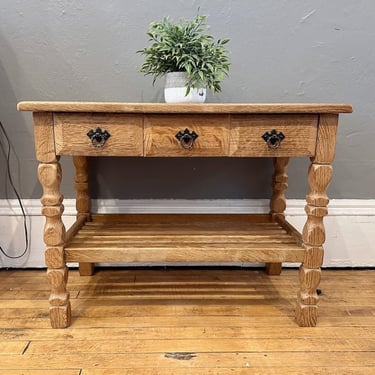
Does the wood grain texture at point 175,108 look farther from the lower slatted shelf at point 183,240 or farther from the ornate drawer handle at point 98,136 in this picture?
the lower slatted shelf at point 183,240

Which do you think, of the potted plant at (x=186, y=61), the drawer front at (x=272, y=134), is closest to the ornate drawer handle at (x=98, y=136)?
the potted plant at (x=186, y=61)

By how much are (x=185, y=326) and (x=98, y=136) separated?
60 cm

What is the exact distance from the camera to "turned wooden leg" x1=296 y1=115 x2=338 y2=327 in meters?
0.92

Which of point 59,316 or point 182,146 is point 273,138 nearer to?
point 182,146

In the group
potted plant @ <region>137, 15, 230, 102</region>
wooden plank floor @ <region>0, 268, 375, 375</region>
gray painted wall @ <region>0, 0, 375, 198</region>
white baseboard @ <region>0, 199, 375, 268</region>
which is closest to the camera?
wooden plank floor @ <region>0, 268, 375, 375</region>

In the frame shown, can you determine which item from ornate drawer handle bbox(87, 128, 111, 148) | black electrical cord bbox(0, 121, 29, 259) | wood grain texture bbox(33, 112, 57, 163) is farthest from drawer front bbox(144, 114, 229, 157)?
black electrical cord bbox(0, 121, 29, 259)

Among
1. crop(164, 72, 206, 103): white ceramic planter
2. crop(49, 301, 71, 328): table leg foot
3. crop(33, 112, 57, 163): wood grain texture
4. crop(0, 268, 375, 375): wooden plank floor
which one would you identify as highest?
crop(164, 72, 206, 103): white ceramic planter

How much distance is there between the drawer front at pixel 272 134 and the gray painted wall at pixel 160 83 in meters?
0.41

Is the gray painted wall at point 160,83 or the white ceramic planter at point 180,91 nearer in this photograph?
the white ceramic planter at point 180,91

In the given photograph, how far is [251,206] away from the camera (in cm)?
136

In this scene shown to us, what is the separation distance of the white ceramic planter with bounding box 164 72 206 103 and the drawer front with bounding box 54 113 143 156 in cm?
15

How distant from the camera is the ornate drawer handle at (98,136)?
0.89 meters

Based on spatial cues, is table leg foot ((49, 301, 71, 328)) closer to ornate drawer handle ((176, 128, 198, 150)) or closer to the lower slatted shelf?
the lower slatted shelf

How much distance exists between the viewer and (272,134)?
91 centimetres
